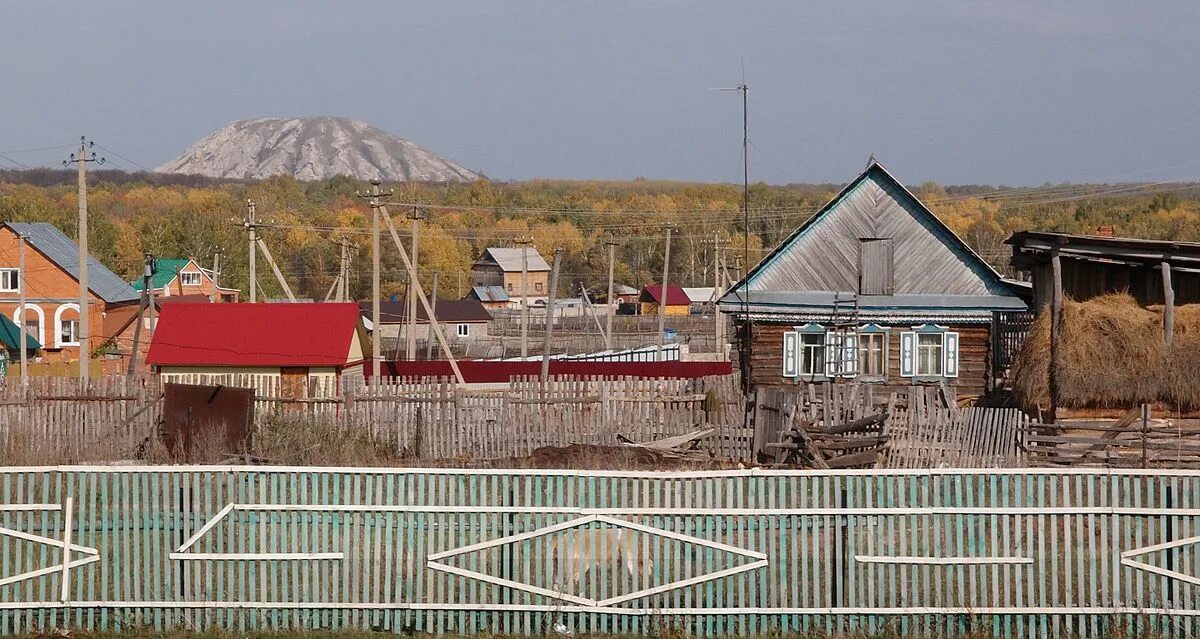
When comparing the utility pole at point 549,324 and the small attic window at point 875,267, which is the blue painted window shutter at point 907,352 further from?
the utility pole at point 549,324

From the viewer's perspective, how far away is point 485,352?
64500 mm

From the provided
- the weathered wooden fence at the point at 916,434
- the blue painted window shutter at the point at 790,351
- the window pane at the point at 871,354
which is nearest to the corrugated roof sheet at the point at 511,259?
the blue painted window shutter at the point at 790,351

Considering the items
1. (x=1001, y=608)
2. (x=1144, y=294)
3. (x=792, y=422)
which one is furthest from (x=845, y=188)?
(x=1001, y=608)

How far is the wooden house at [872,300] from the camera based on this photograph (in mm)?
31297

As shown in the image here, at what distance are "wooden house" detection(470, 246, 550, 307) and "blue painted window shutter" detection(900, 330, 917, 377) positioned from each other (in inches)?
3187

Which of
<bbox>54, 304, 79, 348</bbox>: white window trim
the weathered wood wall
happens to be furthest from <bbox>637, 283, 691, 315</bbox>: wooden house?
the weathered wood wall

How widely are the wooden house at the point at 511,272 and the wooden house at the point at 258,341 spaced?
79.5 metres

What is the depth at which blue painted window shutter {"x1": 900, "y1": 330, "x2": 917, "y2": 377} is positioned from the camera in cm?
3134

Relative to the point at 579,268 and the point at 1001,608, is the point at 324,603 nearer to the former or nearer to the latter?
the point at 1001,608

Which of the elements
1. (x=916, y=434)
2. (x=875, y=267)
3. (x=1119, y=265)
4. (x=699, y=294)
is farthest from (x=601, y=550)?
(x=699, y=294)

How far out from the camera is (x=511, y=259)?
11375cm

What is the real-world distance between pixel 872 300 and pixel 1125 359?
8.92m

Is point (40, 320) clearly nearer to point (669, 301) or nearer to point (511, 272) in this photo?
point (669, 301)

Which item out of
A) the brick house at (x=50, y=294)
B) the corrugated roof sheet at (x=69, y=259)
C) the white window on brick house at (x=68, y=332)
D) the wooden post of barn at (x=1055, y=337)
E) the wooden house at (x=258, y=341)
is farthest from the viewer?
the white window on brick house at (x=68, y=332)
